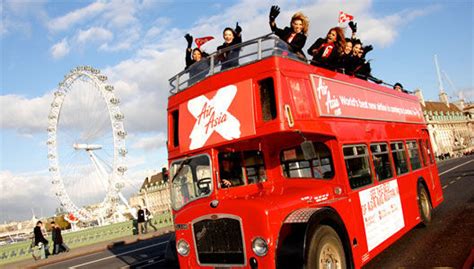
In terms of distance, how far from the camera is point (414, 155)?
10750 mm

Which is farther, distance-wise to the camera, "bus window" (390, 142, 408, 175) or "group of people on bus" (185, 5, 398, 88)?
"bus window" (390, 142, 408, 175)

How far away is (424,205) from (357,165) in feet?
14.4

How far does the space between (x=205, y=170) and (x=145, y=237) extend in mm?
19567

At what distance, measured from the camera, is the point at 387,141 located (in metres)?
9.05

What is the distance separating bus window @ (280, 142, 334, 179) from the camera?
6762mm

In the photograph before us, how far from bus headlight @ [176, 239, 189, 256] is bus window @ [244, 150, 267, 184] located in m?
Result: 1.51

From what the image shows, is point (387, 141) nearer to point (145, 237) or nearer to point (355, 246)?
point (355, 246)

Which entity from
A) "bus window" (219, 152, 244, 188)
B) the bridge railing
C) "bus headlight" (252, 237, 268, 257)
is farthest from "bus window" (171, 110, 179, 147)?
the bridge railing

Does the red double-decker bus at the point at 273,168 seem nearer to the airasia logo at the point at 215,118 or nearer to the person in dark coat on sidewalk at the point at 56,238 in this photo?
the airasia logo at the point at 215,118

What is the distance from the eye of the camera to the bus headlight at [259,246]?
5.17 m

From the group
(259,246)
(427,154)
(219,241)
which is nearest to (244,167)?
(219,241)

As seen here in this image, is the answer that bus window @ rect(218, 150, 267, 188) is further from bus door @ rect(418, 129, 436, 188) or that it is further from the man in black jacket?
the man in black jacket

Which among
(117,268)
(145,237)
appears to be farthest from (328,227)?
(145,237)

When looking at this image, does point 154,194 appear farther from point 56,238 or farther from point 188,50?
point 188,50
